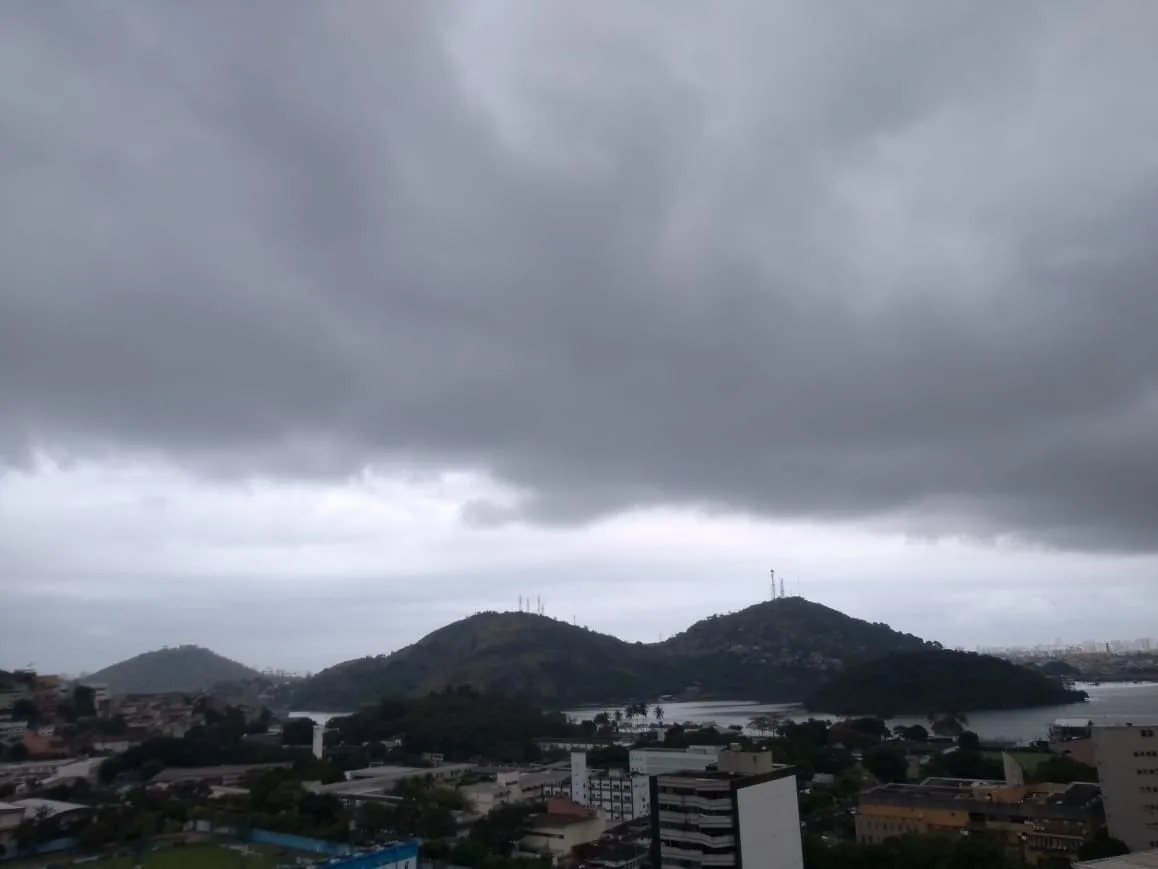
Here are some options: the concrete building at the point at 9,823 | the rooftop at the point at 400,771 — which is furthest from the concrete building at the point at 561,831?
the concrete building at the point at 9,823

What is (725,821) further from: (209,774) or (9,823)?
(209,774)

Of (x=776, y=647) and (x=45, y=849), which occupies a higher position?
(x=776, y=647)

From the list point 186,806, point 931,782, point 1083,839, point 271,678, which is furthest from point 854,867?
point 271,678

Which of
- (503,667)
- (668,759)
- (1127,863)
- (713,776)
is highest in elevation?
(503,667)

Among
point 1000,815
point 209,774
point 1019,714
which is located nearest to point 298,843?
point 209,774

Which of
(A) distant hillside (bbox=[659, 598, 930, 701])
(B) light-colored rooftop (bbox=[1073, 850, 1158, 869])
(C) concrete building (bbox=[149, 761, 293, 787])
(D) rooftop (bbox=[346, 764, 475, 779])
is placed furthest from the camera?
(A) distant hillside (bbox=[659, 598, 930, 701])

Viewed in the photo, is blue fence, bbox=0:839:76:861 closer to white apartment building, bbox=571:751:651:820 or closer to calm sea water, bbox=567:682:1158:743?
white apartment building, bbox=571:751:651:820

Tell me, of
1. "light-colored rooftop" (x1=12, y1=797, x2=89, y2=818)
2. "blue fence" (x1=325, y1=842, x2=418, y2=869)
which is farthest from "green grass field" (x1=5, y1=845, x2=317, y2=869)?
"blue fence" (x1=325, y1=842, x2=418, y2=869)

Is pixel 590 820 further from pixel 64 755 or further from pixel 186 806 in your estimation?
pixel 64 755
